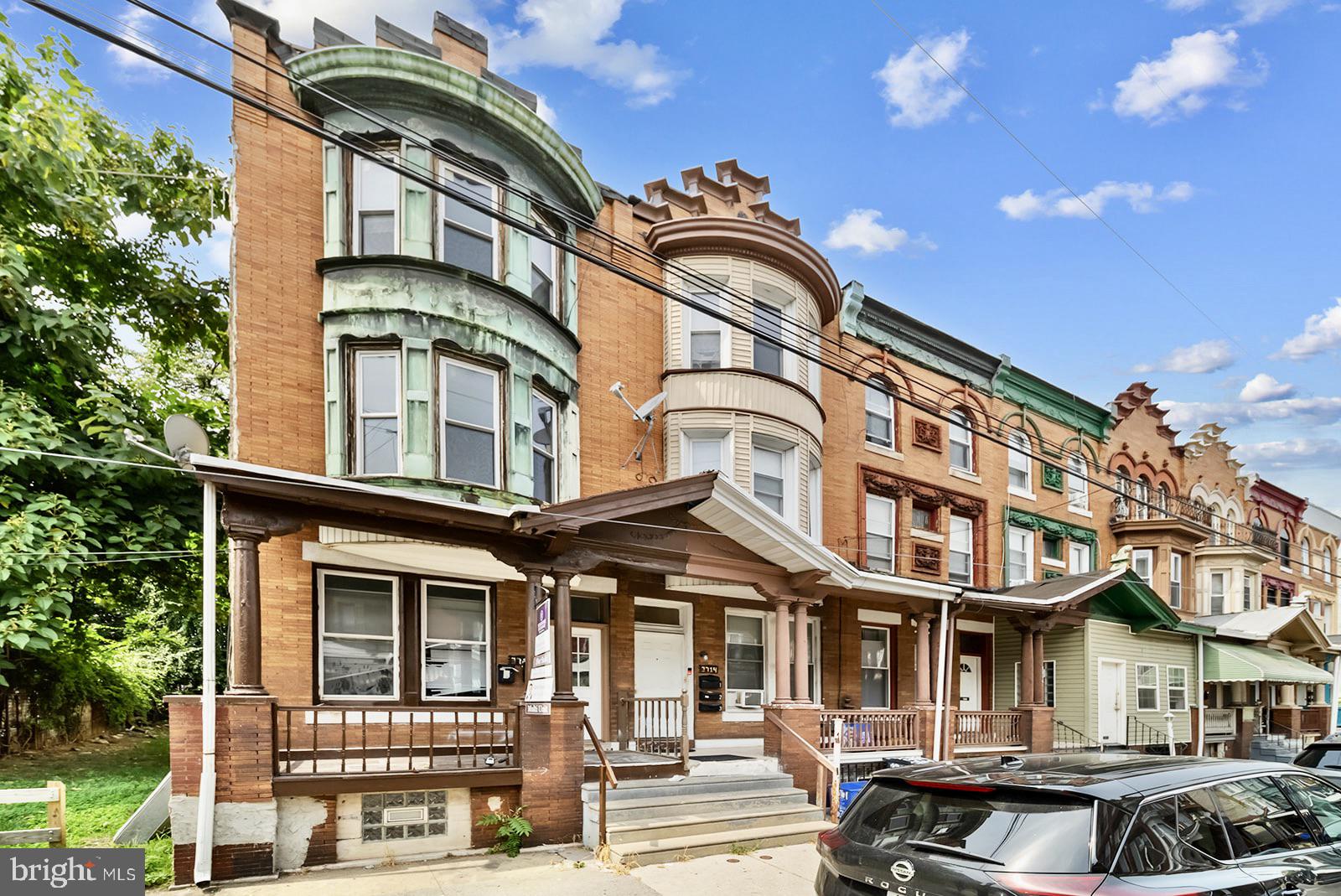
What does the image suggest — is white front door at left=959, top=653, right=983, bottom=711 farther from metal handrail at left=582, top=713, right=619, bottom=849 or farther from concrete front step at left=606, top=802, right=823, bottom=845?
metal handrail at left=582, top=713, right=619, bottom=849

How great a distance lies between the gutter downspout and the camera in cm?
1507

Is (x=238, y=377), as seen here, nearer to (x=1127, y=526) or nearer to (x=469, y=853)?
(x=469, y=853)

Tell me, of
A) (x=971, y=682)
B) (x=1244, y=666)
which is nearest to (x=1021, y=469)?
(x=971, y=682)

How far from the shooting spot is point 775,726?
1270 centimetres

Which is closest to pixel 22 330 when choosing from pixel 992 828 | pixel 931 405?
pixel 992 828

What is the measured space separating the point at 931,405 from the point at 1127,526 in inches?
385

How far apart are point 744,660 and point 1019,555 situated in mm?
10147

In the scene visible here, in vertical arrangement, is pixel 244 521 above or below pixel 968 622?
above

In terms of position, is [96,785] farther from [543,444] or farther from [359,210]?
[359,210]

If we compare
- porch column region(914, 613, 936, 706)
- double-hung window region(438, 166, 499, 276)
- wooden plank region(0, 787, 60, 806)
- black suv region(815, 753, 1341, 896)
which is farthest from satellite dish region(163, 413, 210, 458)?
porch column region(914, 613, 936, 706)

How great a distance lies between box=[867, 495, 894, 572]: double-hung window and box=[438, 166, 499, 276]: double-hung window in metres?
10.4

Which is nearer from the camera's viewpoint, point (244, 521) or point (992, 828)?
point (992, 828)

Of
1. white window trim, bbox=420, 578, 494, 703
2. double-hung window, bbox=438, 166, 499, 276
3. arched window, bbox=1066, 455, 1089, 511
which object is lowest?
white window trim, bbox=420, 578, 494, 703

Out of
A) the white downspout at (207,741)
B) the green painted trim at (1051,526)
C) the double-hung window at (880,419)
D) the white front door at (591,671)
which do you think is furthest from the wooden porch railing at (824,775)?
the green painted trim at (1051,526)
